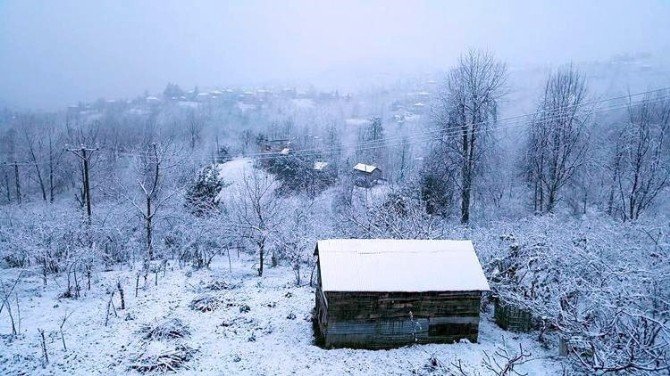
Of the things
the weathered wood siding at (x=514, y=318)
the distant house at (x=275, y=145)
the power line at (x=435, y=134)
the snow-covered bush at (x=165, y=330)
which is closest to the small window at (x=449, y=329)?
the weathered wood siding at (x=514, y=318)

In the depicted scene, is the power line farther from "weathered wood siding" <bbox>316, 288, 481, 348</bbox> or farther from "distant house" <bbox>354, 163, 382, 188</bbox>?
"weathered wood siding" <bbox>316, 288, 481, 348</bbox>

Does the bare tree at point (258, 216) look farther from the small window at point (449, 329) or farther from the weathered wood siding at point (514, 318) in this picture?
the weathered wood siding at point (514, 318)

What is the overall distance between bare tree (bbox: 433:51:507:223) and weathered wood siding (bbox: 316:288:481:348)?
51.6ft

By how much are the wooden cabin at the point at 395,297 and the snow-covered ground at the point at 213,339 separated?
1.62 ft

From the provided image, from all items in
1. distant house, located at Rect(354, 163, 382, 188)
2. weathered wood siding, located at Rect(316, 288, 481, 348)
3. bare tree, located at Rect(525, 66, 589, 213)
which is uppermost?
bare tree, located at Rect(525, 66, 589, 213)

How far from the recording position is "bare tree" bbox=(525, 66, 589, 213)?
30.7 m

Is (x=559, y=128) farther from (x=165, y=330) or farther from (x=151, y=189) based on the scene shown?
(x=151, y=189)

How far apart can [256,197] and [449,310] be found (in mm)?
13176

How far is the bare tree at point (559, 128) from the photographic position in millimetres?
30656

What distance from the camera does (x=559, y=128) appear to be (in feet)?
102

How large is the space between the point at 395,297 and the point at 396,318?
2.48 feet

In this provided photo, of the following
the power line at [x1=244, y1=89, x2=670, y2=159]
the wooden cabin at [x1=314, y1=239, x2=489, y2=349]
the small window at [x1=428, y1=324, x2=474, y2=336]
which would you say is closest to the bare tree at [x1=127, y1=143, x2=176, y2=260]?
the wooden cabin at [x1=314, y1=239, x2=489, y2=349]

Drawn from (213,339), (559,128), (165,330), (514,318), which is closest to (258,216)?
(213,339)

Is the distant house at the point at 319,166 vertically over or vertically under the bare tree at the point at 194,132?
under
